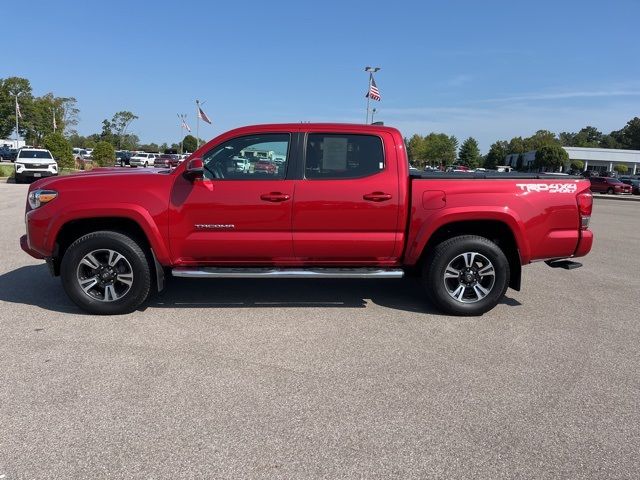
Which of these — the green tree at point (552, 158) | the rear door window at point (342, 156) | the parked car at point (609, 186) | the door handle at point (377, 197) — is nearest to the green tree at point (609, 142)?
the green tree at point (552, 158)

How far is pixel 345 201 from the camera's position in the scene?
16.4ft

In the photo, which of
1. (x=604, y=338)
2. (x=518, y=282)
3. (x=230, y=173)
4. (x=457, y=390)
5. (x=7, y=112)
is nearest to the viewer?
(x=457, y=390)

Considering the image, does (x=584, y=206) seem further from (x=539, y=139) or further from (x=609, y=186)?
(x=539, y=139)

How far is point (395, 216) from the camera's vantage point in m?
5.10

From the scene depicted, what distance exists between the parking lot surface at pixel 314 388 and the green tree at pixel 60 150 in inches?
1287

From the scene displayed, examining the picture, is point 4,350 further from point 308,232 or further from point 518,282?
point 518,282

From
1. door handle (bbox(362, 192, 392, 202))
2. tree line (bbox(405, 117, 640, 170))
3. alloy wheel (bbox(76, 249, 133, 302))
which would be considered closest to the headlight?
alloy wheel (bbox(76, 249, 133, 302))

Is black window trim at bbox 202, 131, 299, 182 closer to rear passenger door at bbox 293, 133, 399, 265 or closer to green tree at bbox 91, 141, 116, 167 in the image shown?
rear passenger door at bbox 293, 133, 399, 265

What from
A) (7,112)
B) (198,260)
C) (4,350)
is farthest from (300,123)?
(7,112)

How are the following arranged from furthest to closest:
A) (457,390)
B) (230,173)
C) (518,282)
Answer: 1. (518,282)
2. (230,173)
3. (457,390)

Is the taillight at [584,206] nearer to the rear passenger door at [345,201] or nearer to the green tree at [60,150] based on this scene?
the rear passenger door at [345,201]

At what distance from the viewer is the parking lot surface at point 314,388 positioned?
2.77 metres

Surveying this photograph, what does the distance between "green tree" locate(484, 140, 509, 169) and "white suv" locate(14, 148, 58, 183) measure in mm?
130425

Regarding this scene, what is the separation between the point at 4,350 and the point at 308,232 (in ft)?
9.31
